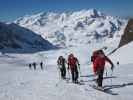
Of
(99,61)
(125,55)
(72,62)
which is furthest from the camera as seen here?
(125,55)

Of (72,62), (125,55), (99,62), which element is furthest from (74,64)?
(125,55)

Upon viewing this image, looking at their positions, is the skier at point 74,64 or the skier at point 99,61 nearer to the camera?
the skier at point 99,61

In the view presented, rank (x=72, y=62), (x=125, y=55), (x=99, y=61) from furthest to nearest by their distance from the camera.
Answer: (x=125, y=55) < (x=72, y=62) < (x=99, y=61)

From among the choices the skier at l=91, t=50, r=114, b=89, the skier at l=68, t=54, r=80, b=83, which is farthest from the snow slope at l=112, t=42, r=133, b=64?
the skier at l=91, t=50, r=114, b=89

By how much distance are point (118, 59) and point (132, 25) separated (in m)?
25.3

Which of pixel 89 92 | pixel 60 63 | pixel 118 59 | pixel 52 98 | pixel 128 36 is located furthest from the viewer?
pixel 128 36

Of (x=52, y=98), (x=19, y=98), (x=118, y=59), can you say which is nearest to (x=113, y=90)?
(x=52, y=98)

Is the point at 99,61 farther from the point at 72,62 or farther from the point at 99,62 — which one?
the point at 72,62

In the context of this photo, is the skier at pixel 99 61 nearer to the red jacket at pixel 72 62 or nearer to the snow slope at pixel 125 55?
the red jacket at pixel 72 62

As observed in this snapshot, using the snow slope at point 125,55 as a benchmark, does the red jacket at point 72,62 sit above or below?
below

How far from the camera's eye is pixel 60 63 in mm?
23906

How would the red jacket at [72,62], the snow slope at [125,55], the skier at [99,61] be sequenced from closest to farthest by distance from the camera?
the skier at [99,61]
the red jacket at [72,62]
the snow slope at [125,55]

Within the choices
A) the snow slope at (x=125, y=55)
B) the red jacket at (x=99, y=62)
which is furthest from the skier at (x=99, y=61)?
the snow slope at (x=125, y=55)

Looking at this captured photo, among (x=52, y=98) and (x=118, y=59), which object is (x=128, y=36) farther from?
(x=52, y=98)
